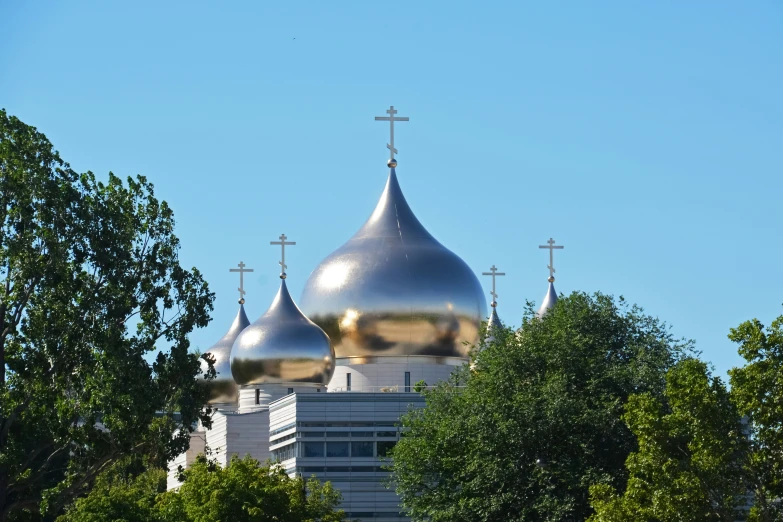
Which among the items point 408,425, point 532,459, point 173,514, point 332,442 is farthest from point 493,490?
point 332,442

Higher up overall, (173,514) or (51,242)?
(51,242)

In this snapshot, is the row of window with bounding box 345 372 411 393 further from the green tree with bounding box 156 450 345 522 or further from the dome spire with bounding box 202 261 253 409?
the green tree with bounding box 156 450 345 522

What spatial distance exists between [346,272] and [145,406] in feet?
110

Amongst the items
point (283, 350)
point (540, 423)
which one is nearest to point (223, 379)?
point (283, 350)

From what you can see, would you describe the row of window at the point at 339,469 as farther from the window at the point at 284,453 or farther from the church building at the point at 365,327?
the church building at the point at 365,327

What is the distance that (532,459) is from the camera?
40.7 m

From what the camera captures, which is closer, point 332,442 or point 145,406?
point 145,406

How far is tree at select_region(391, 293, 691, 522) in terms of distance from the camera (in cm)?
3991

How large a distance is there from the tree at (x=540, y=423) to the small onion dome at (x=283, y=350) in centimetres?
1960

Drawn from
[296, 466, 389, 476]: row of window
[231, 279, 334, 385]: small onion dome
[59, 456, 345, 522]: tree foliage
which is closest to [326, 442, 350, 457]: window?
[296, 466, 389, 476]: row of window

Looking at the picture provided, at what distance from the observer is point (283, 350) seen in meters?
64.6

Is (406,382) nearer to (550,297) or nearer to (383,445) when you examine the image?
(383,445)

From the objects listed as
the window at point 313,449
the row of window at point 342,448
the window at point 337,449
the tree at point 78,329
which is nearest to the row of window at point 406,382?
the row of window at point 342,448

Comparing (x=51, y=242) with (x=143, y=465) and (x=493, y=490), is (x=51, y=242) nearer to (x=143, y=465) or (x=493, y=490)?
(x=143, y=465)
